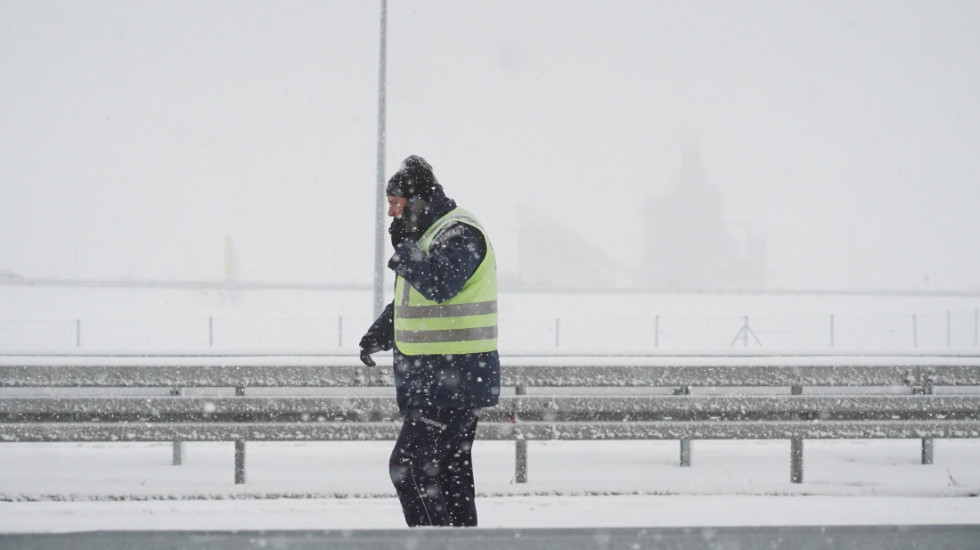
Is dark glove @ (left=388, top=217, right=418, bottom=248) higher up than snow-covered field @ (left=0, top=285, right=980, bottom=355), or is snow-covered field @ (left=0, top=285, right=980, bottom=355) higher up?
dark glove @ (left=388, top=217, right=418, bottom=248)

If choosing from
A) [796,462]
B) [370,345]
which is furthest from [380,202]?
[370,345]

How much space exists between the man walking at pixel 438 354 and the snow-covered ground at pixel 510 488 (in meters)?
0.84

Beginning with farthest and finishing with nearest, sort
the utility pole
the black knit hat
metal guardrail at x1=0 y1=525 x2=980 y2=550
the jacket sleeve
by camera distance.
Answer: the utility pole < the black knit hat < the jacket sleeve < metal guardrail at x1=0 y1=525 x2=980 y2=550

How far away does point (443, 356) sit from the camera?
3338 mm

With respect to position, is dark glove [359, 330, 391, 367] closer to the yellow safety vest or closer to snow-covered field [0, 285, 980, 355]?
the yellow safety vest

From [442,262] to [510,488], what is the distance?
8.11 ft

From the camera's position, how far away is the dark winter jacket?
10.3 feet

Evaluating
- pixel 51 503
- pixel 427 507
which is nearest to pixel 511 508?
pixel 427 507

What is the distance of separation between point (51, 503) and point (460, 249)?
10.6 ft

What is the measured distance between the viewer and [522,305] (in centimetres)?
4341

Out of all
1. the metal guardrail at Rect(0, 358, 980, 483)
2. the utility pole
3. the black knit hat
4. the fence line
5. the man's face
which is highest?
the utility pole

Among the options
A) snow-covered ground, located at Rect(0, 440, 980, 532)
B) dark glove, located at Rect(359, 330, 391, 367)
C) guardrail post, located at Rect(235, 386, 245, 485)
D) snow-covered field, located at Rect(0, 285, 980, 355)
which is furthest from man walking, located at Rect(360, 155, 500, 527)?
snow-covered field, located at Rect(0, 285, 980, 355)

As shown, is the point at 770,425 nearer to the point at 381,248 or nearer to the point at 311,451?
the point at 311,451

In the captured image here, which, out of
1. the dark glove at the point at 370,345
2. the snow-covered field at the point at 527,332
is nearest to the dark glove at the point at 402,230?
the dark glove at the point at 370,345
